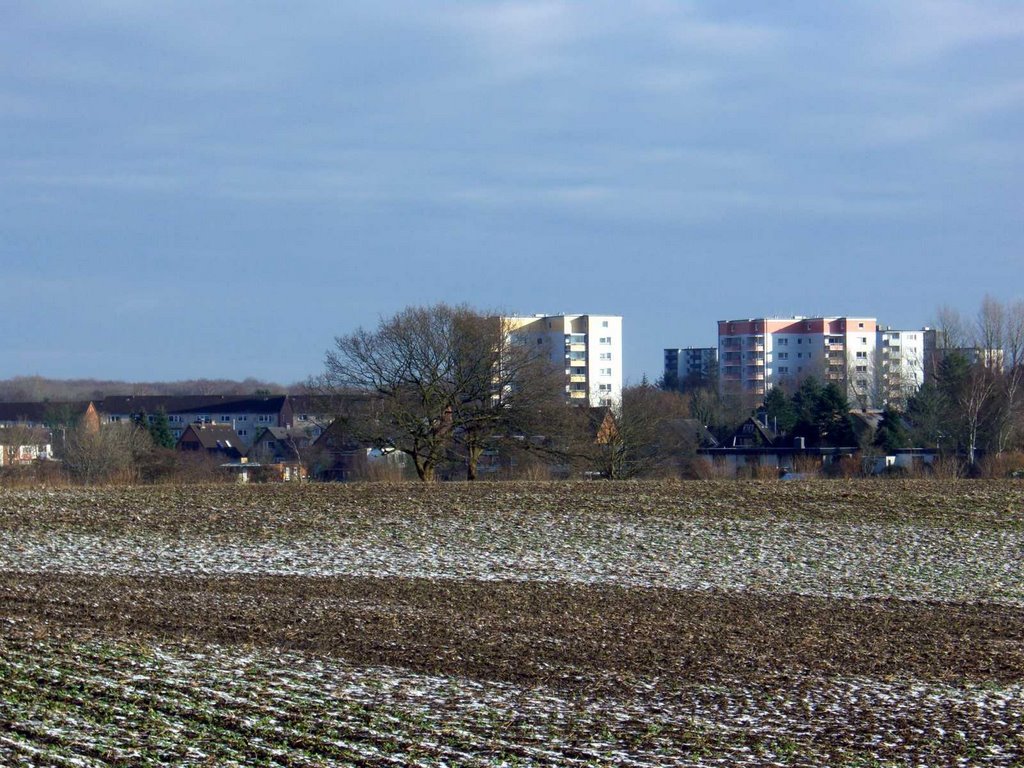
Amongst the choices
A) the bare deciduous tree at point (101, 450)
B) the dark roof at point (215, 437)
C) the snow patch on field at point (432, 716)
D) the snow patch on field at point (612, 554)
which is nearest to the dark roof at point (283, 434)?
the dark roof at point (215, 437)

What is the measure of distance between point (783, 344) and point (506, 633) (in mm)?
139751

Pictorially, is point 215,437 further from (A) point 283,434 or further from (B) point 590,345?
(B) point 590,345

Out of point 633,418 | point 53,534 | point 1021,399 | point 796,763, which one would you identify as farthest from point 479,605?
point 1021,399

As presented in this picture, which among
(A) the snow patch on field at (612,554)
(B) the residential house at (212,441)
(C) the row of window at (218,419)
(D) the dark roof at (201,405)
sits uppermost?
(D) the dark roof at (201,405)

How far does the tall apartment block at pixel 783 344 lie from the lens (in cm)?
14475

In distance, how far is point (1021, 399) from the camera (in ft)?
213

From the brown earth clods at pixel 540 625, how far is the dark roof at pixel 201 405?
318 ft

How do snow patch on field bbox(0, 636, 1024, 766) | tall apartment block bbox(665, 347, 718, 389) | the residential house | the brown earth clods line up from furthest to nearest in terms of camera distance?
tall apartment block bbox(665, 347, 718, 389), the residential house, the brown earth clods, snow patch on field bbox(0, 636, 1024, 766)

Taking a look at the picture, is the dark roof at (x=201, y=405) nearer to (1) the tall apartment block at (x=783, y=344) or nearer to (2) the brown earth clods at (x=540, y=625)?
(1) the tall apartment block at (x=783, y=344)

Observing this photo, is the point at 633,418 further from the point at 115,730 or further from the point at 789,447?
the point at 115,730

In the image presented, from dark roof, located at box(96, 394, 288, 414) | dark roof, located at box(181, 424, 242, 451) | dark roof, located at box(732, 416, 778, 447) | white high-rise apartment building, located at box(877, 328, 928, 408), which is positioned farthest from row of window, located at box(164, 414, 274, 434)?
white high-rise apartment building, located at box(877, 328, 928, 408)

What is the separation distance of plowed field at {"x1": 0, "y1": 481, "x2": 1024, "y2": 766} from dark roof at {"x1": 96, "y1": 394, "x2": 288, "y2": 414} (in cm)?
8758

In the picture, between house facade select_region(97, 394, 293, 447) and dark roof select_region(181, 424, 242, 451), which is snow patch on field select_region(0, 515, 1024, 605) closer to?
dark roof select_region(181, 424, 242, 451)

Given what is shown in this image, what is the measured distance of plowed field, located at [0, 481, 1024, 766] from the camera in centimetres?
788
